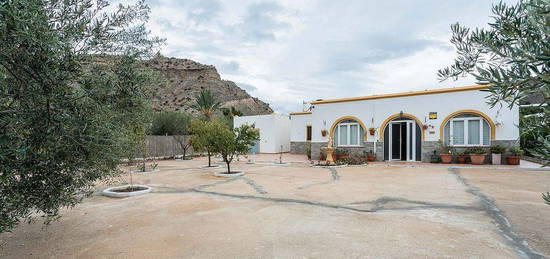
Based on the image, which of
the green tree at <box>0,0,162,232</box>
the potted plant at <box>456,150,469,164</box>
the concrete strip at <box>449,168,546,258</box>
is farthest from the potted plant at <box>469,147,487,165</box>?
the green tree at <box>0,0,162,232</box>

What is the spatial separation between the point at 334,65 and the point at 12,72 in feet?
58.0

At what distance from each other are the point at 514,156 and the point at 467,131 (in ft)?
7.45

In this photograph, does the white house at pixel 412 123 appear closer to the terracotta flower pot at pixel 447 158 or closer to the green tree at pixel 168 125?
the terracotta flower pot at pixel 447 158

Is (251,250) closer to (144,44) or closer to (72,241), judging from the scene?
(72,241)

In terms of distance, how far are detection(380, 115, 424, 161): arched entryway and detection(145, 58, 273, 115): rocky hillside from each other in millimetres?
33066

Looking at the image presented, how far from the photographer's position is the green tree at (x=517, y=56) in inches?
70.1

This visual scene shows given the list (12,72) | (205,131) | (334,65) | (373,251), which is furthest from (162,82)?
(334,65)

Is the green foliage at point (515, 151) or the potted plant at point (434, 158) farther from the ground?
the green foliage at point (515, 151)

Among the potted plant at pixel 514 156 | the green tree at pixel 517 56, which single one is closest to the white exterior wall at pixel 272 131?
the potted plant at pixel 514 156

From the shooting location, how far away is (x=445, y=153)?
53.0ft

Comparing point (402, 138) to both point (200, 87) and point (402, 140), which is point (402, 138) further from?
point (200, 87)

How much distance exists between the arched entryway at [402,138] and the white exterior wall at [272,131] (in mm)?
11171

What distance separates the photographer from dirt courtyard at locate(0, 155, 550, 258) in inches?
171

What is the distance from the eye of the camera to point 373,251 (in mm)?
4234
